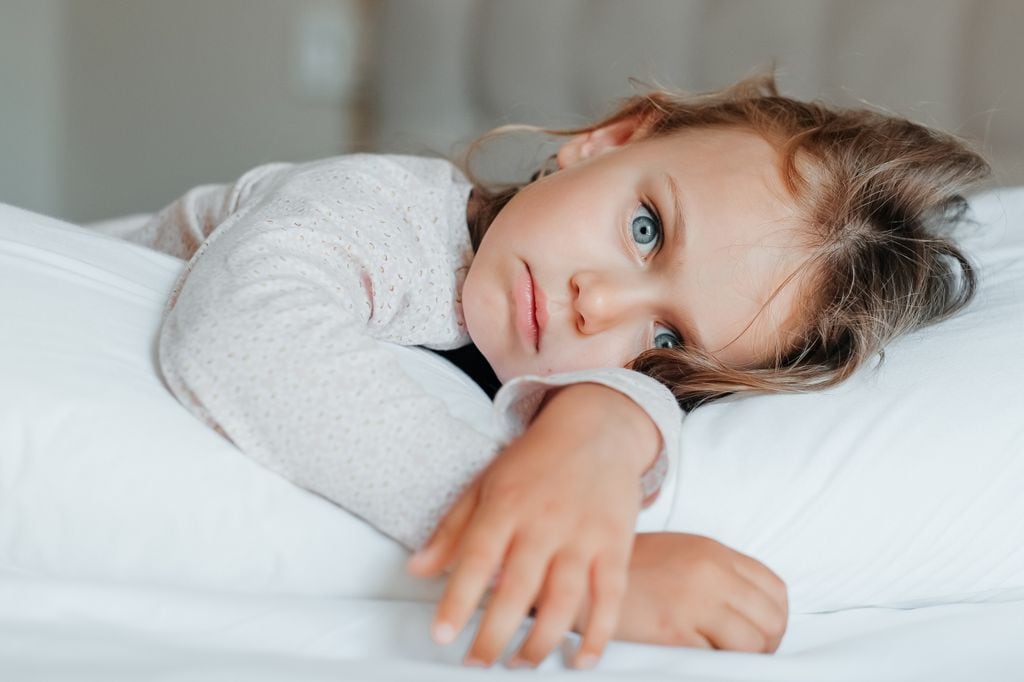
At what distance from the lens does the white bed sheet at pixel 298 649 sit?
17.5 inches

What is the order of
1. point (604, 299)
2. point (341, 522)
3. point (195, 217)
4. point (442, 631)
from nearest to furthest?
point (442, 631)
point (341, 522)
point (604, 299)
point (195, 217)

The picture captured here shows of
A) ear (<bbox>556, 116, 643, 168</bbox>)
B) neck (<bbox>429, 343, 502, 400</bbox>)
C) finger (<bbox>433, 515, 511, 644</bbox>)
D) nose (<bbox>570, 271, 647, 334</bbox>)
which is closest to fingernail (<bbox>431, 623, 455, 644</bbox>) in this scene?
finger (<bbox>433, 515, 511, 644</bbox>)

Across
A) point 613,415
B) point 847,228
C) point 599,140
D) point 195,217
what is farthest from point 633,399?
point 195,217

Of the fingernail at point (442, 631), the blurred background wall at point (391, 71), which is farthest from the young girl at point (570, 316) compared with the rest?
the blurred background wall at point (391, 71)

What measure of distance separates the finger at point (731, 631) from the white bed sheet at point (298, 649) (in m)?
0.01

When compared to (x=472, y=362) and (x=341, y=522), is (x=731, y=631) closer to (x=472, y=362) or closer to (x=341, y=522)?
(x=341, y=522)

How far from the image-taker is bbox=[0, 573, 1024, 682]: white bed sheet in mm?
445

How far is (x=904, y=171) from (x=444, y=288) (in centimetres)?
40

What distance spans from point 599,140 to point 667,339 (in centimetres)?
26

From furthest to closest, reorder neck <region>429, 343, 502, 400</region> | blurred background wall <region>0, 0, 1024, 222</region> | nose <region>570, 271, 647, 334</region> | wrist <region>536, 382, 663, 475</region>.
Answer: blurred background wall <region>0, 0, 1024, 222</region>
neck <region>429, 343, 502, 400</region>
nose <region>570, 271, 647, 334</region>
wrist <region>536, 382, 663, 475</region>

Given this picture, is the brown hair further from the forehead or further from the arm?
the arm

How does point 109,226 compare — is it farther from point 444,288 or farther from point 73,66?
point 73,66

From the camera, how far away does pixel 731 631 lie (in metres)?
0.54

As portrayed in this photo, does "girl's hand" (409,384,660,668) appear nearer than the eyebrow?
Yes
